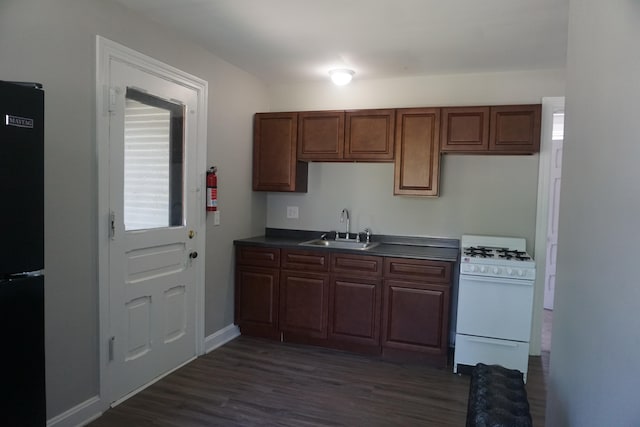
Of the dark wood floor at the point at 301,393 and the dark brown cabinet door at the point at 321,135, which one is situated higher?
the dark brown cabinet door at the point at 321,135

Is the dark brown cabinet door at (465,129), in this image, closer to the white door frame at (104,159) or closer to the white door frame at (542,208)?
the white door frame at (542,208)

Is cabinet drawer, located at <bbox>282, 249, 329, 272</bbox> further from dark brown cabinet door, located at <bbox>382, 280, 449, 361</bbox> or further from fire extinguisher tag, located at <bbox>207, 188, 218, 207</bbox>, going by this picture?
fire extinguisher tag, located at <bbox>207, 188, 218, 207</bbox>

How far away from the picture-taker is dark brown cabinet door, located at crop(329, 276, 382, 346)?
3439mm

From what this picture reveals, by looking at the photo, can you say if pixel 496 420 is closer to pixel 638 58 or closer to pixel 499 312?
pixel 638 58

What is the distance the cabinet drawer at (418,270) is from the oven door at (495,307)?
0.49 feet

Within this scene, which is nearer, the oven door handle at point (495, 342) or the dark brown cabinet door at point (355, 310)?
the oven door handle at point (495, 342)

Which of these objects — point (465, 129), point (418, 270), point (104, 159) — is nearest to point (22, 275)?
point (104, 159)

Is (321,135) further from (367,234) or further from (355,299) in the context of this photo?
(355,299)

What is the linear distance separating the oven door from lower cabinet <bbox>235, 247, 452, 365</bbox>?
0.48 ft

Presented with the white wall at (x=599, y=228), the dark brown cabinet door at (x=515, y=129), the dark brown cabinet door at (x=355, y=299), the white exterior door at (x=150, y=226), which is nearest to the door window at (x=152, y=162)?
the white exterior door at (x=150, y=226)

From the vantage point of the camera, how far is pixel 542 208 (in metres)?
3.54

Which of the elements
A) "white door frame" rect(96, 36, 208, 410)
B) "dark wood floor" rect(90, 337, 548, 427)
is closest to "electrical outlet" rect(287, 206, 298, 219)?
"dark wood floor" rect(90, 337, 548, 427)

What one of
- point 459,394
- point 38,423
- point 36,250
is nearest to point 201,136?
point 36,250

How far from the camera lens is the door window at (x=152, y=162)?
2602 mm
